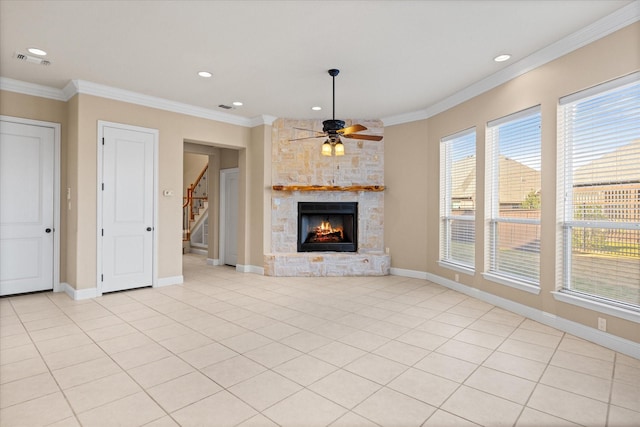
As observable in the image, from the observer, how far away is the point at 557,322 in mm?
3686

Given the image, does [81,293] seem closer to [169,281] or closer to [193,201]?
[169,281]

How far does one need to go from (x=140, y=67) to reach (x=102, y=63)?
0.42m

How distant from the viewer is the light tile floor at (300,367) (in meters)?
2.20

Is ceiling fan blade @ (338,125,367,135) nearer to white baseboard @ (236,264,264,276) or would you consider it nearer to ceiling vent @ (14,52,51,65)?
white baseboard @ (236,264,264,276)

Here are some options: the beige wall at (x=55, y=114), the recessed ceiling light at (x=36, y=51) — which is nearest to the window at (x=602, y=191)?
the recessed ceiling light at (x=36, y=51)

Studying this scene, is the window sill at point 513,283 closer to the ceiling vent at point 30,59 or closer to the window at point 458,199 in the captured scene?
the window at point 458,199

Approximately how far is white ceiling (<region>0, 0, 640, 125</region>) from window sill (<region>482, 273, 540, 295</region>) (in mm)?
2608

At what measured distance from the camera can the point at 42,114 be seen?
5.05 meters

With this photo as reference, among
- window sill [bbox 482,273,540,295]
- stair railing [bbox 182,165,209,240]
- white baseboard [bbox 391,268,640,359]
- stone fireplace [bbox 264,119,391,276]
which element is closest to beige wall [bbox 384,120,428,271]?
stone fireplace [bbox 264,119,391,276]

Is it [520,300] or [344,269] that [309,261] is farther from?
[520,300]

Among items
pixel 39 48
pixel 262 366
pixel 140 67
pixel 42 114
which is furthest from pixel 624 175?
pixel 42 114

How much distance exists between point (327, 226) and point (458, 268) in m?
2.70

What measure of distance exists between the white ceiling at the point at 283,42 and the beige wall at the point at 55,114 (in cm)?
33

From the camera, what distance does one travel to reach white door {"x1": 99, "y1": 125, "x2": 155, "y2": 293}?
509 centimetres
